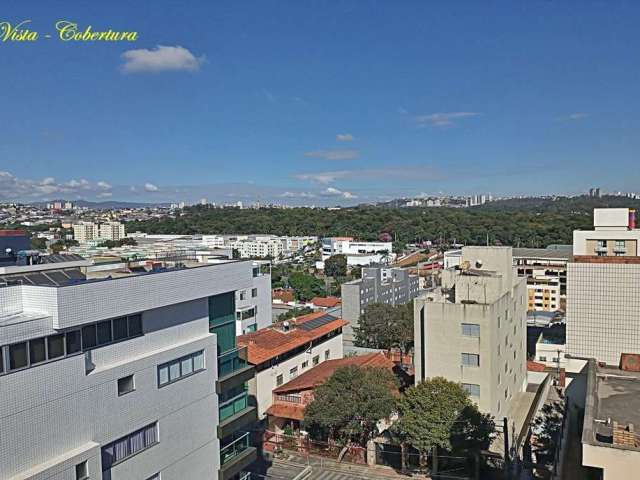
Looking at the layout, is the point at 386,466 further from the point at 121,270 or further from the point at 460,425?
the point at 121,270

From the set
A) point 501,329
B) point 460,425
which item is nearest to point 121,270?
point 460,425

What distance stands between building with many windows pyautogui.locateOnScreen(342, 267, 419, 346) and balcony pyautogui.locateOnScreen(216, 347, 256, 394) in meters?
23.6

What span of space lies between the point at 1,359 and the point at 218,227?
11314 centimetres

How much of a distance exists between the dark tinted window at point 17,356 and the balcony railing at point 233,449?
5.91 meters

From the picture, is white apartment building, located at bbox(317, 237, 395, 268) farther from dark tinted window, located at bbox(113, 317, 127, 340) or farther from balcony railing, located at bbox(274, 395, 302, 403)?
dark tinted window, located at bbox(113, 317, 127, 340)

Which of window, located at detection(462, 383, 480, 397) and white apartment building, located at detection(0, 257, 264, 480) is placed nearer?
white apartment building, located at detection(0, 257, 264, 480)

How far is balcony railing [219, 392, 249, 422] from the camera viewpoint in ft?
43.2

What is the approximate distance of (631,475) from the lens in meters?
6.02

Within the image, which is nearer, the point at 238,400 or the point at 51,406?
the point at 51,406

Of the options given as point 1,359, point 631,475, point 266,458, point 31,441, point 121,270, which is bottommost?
point 266,458

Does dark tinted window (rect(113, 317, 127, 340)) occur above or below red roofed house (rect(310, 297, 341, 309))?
above

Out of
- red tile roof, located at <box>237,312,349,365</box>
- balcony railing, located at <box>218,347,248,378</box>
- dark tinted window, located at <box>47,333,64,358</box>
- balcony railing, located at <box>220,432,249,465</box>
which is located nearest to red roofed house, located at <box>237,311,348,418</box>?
red tile roof, located at <box>237,312,349,365</box>

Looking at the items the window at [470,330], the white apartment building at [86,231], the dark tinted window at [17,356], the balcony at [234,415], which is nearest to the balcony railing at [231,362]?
the balcony at [234,415]

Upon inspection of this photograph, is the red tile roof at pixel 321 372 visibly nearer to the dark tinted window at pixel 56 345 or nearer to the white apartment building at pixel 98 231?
the dark tinted window at pixel 56 345
